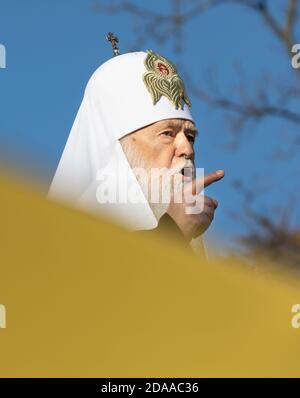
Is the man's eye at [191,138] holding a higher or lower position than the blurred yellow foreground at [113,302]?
higher

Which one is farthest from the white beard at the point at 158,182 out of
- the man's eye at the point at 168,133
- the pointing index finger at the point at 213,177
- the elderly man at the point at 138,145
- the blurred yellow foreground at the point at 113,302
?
the blurred yellow foreground at the point at 113,302

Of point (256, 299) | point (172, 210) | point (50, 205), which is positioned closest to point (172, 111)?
point (172, 210)

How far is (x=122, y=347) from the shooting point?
113 cm

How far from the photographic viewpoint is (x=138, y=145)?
2605 millimetres

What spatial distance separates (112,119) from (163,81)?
9.9 inches

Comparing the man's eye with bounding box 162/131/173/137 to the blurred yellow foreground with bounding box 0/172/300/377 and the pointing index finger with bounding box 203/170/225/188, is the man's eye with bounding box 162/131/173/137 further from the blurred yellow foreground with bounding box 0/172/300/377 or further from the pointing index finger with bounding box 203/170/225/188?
the blurred yellow foreground with bounding box 0/172/300/377

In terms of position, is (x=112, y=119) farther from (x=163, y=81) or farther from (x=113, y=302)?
(x=113, y=302)

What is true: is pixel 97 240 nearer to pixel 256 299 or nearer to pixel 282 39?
pixel 256 299

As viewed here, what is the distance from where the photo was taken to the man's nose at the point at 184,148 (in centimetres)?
253

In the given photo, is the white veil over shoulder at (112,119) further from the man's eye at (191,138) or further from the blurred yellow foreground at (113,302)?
the blurred yellow foreground at (113,302)

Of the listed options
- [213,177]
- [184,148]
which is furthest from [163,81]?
[213,177]

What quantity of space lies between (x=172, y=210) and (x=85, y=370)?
3.75 feet

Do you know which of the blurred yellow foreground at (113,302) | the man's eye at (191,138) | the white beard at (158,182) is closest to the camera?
the blurred yellow foreground at (113,302)

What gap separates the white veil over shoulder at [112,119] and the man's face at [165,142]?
0.02m
